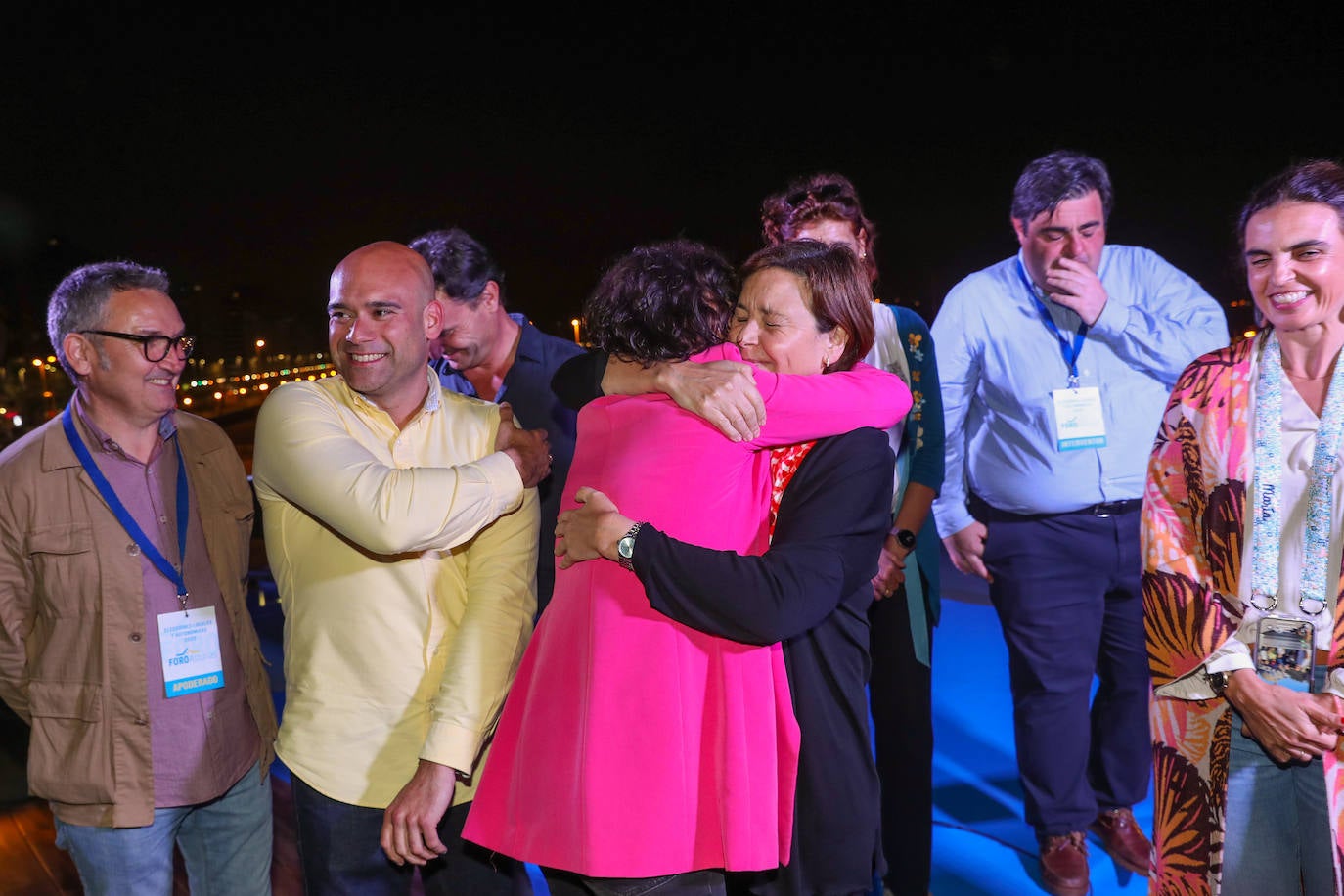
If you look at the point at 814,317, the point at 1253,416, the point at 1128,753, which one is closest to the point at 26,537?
the point at 814,317

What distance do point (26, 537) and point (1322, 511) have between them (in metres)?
2.27

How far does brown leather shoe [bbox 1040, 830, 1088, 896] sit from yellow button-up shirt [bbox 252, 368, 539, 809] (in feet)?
5.37

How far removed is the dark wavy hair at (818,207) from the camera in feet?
7.73

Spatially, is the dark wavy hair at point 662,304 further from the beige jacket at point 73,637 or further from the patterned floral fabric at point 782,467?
the beige jacket at point 73,637

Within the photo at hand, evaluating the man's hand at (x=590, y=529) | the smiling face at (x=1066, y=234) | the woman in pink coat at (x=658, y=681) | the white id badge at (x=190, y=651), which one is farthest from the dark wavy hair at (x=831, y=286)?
the smiling face at (x=1066, y=234)

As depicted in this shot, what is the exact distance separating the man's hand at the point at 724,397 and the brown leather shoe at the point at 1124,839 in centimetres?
204

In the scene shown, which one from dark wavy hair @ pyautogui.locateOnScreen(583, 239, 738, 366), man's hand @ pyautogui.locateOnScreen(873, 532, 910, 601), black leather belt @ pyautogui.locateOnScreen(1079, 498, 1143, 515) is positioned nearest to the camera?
dark wavy hair @ pyautogui.locateOnScreen(583, 239, 738, 366)

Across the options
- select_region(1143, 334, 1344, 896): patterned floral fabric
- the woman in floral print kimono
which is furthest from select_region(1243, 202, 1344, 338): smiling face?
select_region(1143, 334, 1344, 896): patterned floral fabric

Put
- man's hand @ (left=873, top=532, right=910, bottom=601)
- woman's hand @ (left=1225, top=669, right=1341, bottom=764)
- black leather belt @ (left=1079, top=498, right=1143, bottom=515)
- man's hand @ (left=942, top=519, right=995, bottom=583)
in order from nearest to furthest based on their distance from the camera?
woman's hand @ (left=1225, top=669, right=1341, bottom=764) → man's hand @ (left=873, top=532, right=910, bottom=601) → black leather belt @ (left=1079, top=498, right=1143, bottom=515) → man's hand @ (left=942, top=519, right=995, bottom=583)

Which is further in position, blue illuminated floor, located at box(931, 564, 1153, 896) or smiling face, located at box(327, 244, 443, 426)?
blue illuminated floor, located at box(931, 564, 1153, 896)

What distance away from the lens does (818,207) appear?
7.75 feet

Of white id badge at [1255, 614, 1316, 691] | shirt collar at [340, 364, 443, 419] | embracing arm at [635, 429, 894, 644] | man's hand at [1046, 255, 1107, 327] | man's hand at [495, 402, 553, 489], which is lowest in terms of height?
white id badge at [1255, 614, 1316, 691]

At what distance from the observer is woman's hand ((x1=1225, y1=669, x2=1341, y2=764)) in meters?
1.52

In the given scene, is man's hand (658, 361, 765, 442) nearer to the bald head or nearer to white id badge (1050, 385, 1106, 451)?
the bald head
